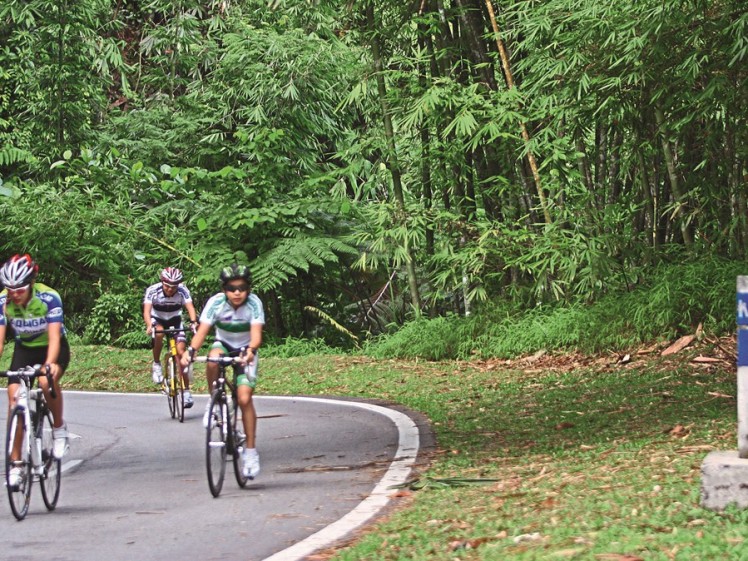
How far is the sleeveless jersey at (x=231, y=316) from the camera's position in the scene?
9.16 m

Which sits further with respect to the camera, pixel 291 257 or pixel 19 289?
pixel 291 257

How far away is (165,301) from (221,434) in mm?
6190

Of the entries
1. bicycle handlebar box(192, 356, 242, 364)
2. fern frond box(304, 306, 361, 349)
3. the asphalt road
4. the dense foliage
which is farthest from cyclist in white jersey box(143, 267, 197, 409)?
fern frond box(304, 306, 361, 349)

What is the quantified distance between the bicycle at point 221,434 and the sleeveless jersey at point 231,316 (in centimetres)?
38

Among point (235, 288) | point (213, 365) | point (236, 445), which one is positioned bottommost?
point (236, 445)

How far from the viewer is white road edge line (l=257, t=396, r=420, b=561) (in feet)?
21.7

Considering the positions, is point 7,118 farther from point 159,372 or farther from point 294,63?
point 159,372

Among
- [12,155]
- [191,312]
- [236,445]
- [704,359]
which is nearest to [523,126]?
[704,359]

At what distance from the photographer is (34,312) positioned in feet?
28.5

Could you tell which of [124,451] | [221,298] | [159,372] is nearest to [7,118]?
[159,372]

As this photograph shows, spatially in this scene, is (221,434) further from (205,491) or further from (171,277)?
(171,277)

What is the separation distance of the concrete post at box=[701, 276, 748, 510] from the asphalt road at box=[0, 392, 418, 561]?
222 centimetres

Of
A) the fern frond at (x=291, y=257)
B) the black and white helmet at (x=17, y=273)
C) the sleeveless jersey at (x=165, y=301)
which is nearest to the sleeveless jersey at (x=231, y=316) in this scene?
the black and white helmet at (x=17, y=273)

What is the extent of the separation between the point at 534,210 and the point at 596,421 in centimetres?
691
